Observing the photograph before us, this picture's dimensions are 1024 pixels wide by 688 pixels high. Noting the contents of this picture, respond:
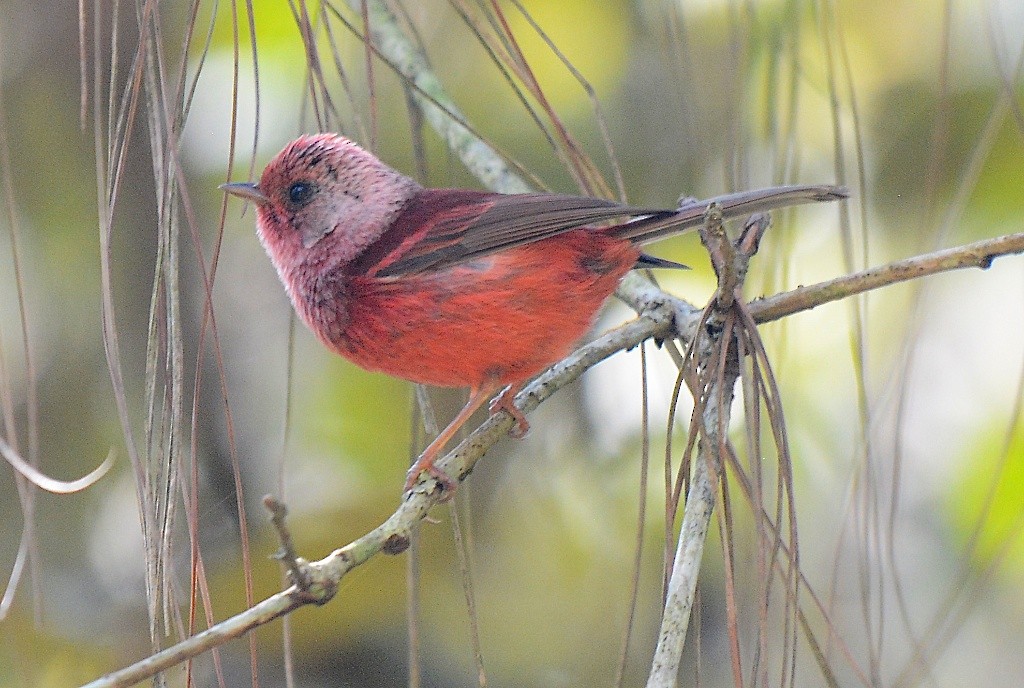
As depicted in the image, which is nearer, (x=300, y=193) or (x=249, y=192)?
(x=249, y=192)

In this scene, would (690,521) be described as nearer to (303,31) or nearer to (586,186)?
(586,186)

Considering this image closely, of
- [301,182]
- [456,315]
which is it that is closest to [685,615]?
[456,315]

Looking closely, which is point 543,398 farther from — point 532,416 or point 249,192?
point 532,416

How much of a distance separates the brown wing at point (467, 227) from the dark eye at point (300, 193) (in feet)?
0.99

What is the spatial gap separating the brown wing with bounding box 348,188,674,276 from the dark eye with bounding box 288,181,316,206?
30 cm

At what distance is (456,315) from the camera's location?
3.03 m

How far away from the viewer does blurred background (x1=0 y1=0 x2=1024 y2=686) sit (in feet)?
13.1

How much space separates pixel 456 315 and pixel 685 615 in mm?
1253

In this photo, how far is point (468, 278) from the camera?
10.1ft

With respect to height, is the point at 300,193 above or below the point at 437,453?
above

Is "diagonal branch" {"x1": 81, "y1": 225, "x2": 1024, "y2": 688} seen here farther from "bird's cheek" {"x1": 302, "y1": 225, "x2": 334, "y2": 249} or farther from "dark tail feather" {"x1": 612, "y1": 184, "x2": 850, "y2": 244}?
"bird's cheek" {"x1": 302, "y1": 225, "x2": 334, "y2": 249}

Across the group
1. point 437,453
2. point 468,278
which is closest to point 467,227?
point 468,278

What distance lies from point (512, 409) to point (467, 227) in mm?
540

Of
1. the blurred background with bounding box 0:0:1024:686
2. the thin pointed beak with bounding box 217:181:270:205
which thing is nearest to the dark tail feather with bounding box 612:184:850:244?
the blurred background with bounding box 0:0:1024:686
